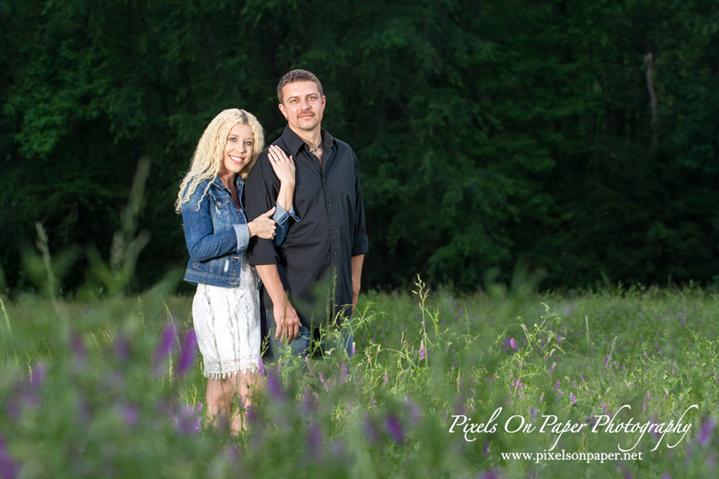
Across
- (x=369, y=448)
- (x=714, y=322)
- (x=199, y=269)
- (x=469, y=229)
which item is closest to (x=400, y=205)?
(x=469, y=229)

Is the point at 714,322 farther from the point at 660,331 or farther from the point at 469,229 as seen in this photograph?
the point at 469,229

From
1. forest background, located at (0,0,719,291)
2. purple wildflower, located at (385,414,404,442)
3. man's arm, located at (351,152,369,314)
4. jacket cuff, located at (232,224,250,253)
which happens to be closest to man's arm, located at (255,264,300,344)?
jacket cuff, located at (232,224,250,253)

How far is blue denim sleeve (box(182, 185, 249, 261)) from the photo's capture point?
3.44m

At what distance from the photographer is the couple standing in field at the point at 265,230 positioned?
3436mm

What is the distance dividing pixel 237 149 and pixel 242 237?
48 centimetres

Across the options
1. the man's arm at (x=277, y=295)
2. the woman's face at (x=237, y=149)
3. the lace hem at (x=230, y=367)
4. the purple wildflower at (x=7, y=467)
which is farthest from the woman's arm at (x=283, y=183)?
the purple wildflower at (x=7, y=467)

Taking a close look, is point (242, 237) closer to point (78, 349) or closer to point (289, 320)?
point (289, 320)

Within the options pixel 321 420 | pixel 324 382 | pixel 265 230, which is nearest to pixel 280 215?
pixel 265 230

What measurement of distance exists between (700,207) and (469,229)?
8110 millimetres

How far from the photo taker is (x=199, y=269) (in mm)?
3490

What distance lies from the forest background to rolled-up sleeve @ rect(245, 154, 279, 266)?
9.79 metres

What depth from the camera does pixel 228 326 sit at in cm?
340

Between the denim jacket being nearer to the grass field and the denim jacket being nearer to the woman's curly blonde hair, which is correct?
the woman's curly blonde hair

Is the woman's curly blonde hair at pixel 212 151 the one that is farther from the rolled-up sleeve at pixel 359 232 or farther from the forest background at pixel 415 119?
the forest background at pixel 415 119
